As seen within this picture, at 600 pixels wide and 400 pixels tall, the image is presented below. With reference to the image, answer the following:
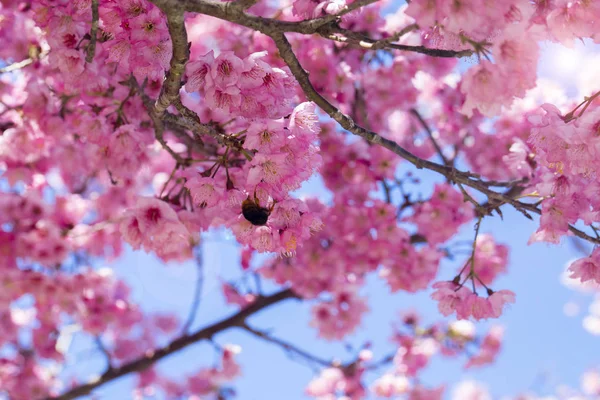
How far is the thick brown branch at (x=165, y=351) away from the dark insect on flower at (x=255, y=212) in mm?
2362

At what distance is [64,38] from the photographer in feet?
7.37

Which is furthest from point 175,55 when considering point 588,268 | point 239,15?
point 588,268

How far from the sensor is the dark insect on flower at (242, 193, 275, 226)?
1.82 meters

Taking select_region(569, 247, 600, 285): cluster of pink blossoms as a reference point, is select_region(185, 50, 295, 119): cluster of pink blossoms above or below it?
above

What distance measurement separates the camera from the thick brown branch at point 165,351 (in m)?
3.99

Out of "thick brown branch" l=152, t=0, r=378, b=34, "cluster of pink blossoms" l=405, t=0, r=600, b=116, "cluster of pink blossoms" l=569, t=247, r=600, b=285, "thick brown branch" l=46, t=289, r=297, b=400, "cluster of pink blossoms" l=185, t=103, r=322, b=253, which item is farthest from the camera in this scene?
"thick brown branch" l=46, t=289, r=297, b=400

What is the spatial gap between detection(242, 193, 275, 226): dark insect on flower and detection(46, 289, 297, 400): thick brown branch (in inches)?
93.0

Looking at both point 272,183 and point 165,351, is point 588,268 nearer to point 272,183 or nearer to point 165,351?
point 272,183

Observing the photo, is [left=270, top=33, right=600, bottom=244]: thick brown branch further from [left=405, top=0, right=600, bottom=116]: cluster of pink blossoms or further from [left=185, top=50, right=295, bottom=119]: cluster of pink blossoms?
[left=405, top=0, right=600, bottom=116]: cluster of pink blossoms

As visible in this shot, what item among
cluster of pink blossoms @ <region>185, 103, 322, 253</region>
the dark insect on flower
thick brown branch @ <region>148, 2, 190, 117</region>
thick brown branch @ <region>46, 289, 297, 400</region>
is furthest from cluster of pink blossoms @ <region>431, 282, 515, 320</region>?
thick brown branch @ <region>46, 289, 297, 400</region>

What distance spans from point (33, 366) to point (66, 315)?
2.55 ft

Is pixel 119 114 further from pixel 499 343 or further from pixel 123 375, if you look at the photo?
pixel 499 343

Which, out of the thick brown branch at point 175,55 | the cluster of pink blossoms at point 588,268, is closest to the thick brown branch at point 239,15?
the thick brown branch at point 175,55

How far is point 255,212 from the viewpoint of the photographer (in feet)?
5.97
